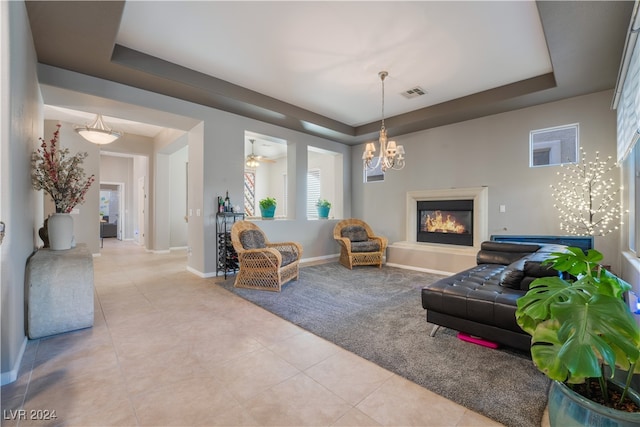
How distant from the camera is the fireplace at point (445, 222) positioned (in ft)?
16.9

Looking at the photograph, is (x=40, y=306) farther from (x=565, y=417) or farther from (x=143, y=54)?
(x=565, y=417)

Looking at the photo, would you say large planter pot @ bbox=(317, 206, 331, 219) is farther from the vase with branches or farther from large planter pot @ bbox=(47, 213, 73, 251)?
large planter pot @ bbox=(47, 213, 73, 251)

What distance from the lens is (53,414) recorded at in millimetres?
1526

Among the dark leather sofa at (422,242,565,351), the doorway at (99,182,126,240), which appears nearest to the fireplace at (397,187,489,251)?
the dark leather sofa at (422,242,565,351)

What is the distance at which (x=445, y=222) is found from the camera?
215 inches

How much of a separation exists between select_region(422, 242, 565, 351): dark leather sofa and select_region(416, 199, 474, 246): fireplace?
8.48 feet

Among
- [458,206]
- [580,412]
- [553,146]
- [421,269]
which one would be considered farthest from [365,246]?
[580,412]

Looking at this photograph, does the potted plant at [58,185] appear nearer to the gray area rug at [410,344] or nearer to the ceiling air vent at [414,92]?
the gray area rug at [410,344]

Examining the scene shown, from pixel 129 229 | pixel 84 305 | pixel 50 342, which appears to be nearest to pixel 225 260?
pixel 84 305

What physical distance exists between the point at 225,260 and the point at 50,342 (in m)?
2.31

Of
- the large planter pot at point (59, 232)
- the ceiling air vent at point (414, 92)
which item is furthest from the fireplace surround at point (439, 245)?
the large planter pot at point (59, 232)

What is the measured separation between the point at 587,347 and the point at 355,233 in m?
4.92

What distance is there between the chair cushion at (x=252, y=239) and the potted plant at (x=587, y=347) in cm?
355

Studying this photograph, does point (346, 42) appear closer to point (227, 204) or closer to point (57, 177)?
point (227, 204)
